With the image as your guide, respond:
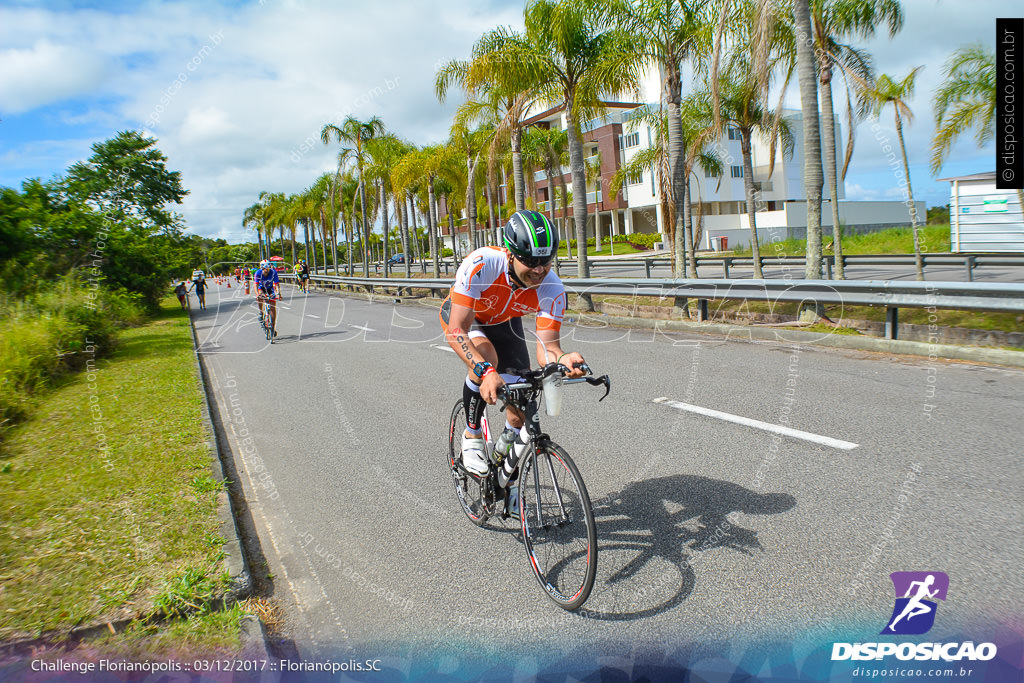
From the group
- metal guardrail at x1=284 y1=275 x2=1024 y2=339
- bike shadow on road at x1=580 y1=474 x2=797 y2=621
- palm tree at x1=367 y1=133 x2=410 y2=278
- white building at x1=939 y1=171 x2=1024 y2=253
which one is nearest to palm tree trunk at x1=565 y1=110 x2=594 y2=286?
metal guardrail at x1=284 y1=275 x2=1024 y2=339

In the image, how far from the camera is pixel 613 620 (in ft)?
10.3

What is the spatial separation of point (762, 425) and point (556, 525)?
129 inches

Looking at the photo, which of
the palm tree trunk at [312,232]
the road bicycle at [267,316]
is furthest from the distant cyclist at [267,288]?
the palm tree trunk at [312,232]

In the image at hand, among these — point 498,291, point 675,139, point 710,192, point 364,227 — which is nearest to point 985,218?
point 675,139

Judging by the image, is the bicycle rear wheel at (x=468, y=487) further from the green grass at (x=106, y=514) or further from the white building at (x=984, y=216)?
the white building at (x=984, y=216)

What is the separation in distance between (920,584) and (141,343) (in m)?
18.1

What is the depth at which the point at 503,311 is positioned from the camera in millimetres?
4016

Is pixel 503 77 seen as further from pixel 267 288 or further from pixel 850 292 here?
pixel 850 292

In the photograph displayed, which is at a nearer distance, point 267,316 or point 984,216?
point 267,316

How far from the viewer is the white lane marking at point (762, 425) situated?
5270mm

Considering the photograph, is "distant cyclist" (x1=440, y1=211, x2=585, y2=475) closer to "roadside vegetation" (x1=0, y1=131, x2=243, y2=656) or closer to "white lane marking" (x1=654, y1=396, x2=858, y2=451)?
"roadside vegetation" (x1=0, y1=131, x2=243, y2=656)

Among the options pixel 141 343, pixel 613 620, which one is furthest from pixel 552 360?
pixel 141 343

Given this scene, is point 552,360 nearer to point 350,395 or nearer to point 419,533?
point 419,533

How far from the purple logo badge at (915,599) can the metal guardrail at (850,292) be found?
620 centimetres
